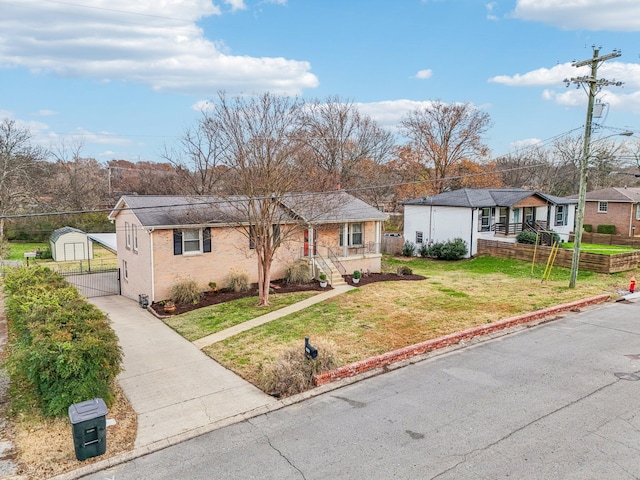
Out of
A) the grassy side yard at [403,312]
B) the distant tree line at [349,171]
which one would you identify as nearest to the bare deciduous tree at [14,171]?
the distant tree line at [349,171]

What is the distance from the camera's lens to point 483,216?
31531 mm

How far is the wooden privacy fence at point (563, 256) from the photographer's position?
23.3m

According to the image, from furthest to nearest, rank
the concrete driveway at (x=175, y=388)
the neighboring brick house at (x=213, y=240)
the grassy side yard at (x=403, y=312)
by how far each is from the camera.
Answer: the neighboring brick house at (x=213, y=240) < the grassy side yard at (x=403, y=312) < the concrete driveway at (x=175, y=388)

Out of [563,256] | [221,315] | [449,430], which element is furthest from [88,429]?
[563,256]

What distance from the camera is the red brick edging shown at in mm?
10234

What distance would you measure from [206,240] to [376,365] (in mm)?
12758

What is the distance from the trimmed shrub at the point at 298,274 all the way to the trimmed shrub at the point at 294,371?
474 inches

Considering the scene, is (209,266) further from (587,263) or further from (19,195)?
(19,195)

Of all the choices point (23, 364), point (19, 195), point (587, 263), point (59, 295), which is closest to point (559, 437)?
point (23, 364)

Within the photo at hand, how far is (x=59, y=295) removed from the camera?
41.3 ft

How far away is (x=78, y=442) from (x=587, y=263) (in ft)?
79.8

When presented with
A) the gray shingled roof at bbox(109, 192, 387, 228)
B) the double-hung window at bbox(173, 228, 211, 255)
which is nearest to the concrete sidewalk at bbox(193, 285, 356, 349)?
the gray shingled roof at bbox(109, 192, 387, 228)

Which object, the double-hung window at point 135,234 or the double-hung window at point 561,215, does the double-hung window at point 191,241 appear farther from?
the double-hung window at point 561,215

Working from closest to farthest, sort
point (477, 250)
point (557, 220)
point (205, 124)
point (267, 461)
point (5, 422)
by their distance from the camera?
point (267, 461)
point (5, 422)
point (205, 124)
point (477, 250)
point (557, 220)
